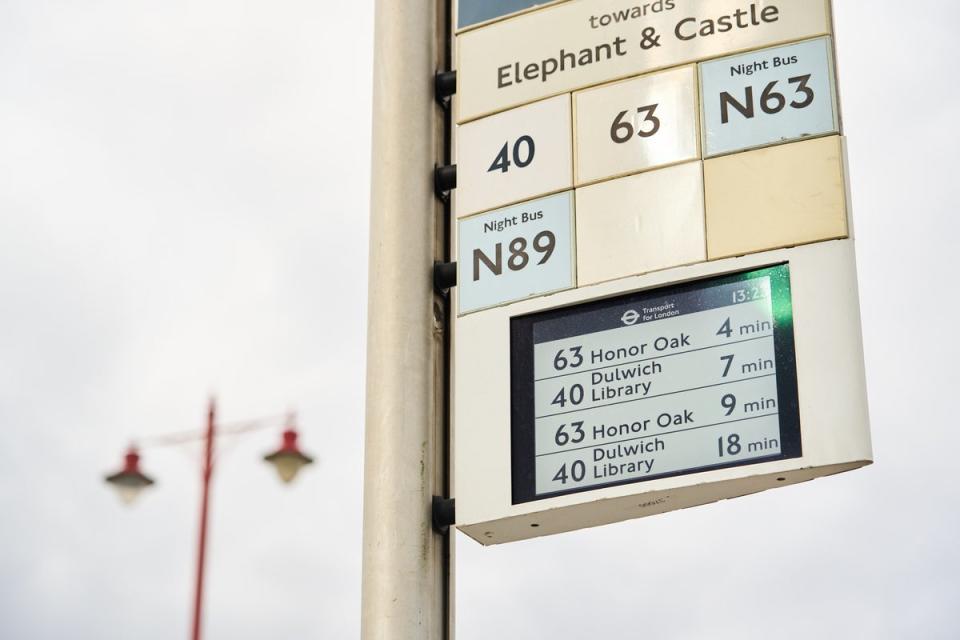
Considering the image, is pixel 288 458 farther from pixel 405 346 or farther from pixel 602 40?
pixel 602 40

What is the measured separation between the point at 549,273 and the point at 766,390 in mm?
2034

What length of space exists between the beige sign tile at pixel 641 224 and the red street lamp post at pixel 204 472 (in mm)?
2663

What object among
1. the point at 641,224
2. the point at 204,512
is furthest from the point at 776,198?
the point at 204,512

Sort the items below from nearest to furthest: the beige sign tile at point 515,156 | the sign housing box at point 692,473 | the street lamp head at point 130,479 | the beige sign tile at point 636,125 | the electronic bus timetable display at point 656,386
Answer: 1. the sign housing box at point 692,473
2. the electronic bus timetable display at point 656,386
3. the beige sign tile at point 636,125
4. the beige sign tile at point 515,156
5. the street lamp head at point 130,479

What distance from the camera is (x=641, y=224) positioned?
14.5 m

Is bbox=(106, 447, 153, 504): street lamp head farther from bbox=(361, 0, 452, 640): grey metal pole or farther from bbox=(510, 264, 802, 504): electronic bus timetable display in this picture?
bbox=(510, 264, 802, 504): electronic bus timetable display

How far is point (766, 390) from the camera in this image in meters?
13.5

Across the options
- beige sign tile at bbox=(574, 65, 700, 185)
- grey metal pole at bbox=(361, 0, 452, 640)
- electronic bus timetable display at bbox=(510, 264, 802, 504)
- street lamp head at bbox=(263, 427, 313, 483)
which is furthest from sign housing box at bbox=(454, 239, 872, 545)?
street lamp head at bbox=(263, 427, 313, 483)

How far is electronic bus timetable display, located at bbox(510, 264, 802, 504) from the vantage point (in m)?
13.5

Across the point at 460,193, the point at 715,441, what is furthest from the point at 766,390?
the point at 460,193

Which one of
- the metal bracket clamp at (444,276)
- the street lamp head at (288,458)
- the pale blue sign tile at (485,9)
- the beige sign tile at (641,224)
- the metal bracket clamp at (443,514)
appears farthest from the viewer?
the pale blue sign tile at (485,9)

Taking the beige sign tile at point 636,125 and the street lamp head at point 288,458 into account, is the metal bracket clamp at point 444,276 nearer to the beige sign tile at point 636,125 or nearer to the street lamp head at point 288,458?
the beige sign tile at point 636,125

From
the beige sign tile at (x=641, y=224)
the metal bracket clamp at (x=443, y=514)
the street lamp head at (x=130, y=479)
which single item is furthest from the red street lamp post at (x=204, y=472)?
the beige sign tile at (x=641, y=224)

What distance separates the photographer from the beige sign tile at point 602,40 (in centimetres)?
1473
